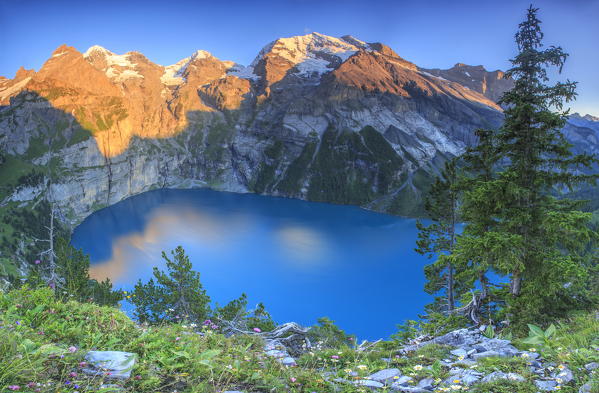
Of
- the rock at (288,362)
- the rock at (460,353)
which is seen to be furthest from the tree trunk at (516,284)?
the rock at (288,362)

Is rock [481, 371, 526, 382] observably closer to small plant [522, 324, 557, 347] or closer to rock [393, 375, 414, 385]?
rock [393, 375, 414, 385]

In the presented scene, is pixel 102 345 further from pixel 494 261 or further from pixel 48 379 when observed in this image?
pixel 494 261

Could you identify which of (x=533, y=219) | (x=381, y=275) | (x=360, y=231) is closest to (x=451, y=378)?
(x=533, y=219)

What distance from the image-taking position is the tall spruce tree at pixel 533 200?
12.0 meters

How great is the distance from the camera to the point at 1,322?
537cm

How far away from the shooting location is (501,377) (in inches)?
211

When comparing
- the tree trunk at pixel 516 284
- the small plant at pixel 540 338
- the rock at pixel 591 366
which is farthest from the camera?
the tree trunk at pixel 516 284

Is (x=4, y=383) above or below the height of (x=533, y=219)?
below

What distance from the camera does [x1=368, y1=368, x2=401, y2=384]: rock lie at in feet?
19.8

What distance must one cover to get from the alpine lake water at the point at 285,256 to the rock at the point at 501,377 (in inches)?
1759

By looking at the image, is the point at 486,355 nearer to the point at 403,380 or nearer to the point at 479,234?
the point at 403,380

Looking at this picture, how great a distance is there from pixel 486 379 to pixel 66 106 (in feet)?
790

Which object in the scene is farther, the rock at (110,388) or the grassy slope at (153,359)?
the grassy slope at (153,359)

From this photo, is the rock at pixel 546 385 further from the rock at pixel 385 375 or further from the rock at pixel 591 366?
the rock at pixel 385 375
